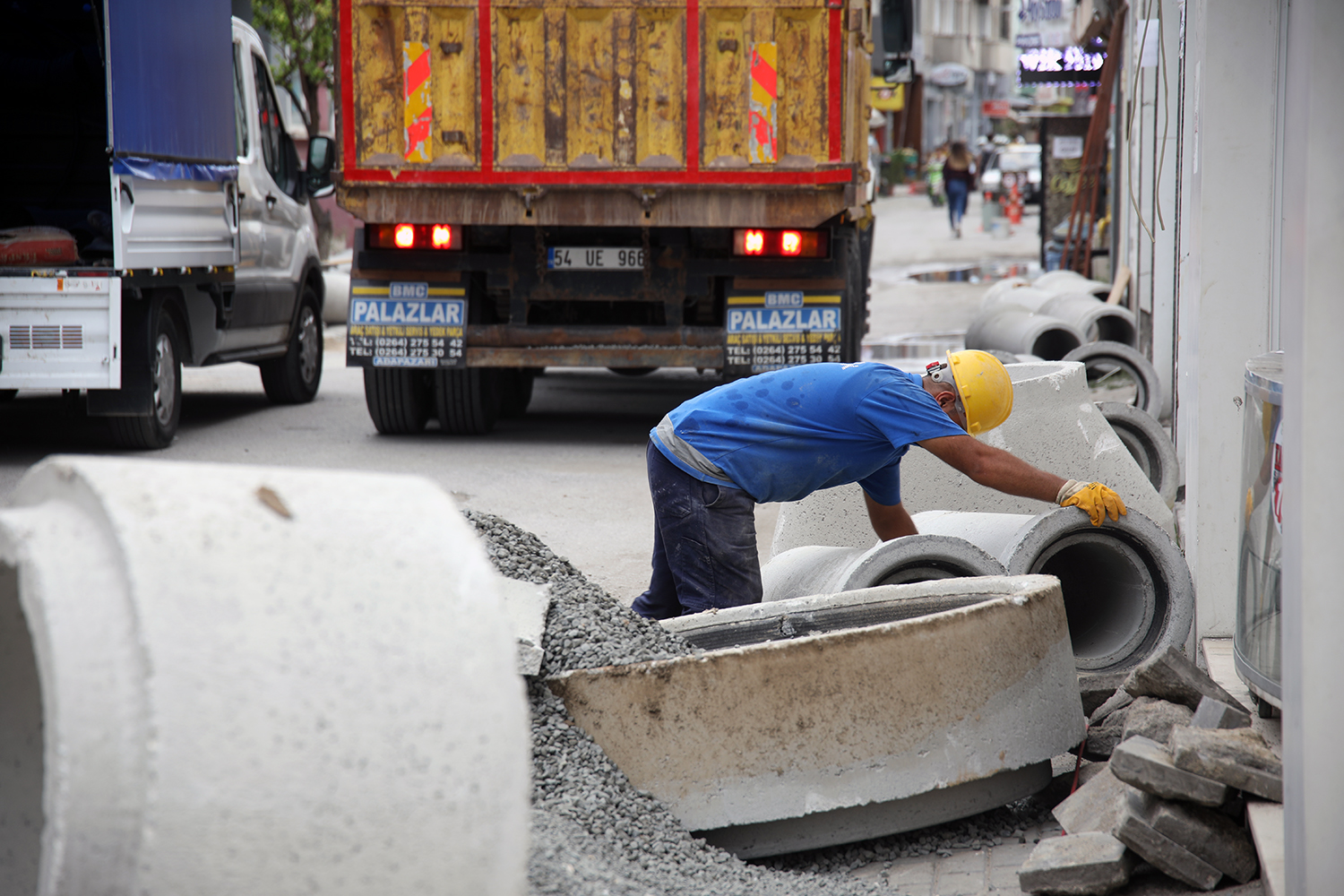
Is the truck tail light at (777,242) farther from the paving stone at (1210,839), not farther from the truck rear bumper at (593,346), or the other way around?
the paving stone at (1210,839)

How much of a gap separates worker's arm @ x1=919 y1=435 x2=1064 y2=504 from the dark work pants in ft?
2.01

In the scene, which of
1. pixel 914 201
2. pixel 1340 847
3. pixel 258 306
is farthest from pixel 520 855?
pixel 914 201

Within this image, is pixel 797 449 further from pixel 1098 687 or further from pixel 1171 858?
pixel 1171 858

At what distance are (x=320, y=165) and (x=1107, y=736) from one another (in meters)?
7.95

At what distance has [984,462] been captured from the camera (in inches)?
155

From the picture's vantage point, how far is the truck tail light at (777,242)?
27.0ft

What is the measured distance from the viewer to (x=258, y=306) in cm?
974

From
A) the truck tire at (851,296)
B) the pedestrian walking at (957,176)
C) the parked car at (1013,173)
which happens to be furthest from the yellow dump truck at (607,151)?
the parked car at (1013,173)

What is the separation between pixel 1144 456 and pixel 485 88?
13.7 feet

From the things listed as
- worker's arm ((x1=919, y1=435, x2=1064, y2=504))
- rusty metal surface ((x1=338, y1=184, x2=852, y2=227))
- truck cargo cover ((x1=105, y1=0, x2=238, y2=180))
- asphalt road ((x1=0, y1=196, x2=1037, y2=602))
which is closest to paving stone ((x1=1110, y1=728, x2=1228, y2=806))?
worker's arm ((x1=919, y1=435, x2=1064, y2=504))

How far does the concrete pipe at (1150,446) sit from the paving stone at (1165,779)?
12.0ft

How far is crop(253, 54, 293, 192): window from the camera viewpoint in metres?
9.93

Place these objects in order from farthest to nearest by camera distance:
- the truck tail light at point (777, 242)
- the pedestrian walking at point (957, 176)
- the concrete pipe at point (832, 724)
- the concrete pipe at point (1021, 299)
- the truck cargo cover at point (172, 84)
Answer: the pedestrian walking at point (957, 176)
the concrete pipe at point (1021, 299)
the truck tail light at point (777, 242)
the truck cargo cover at point (172, 84)
the concrete pipe at point (832, 724)

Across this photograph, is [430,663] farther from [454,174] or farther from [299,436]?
[299,436]
